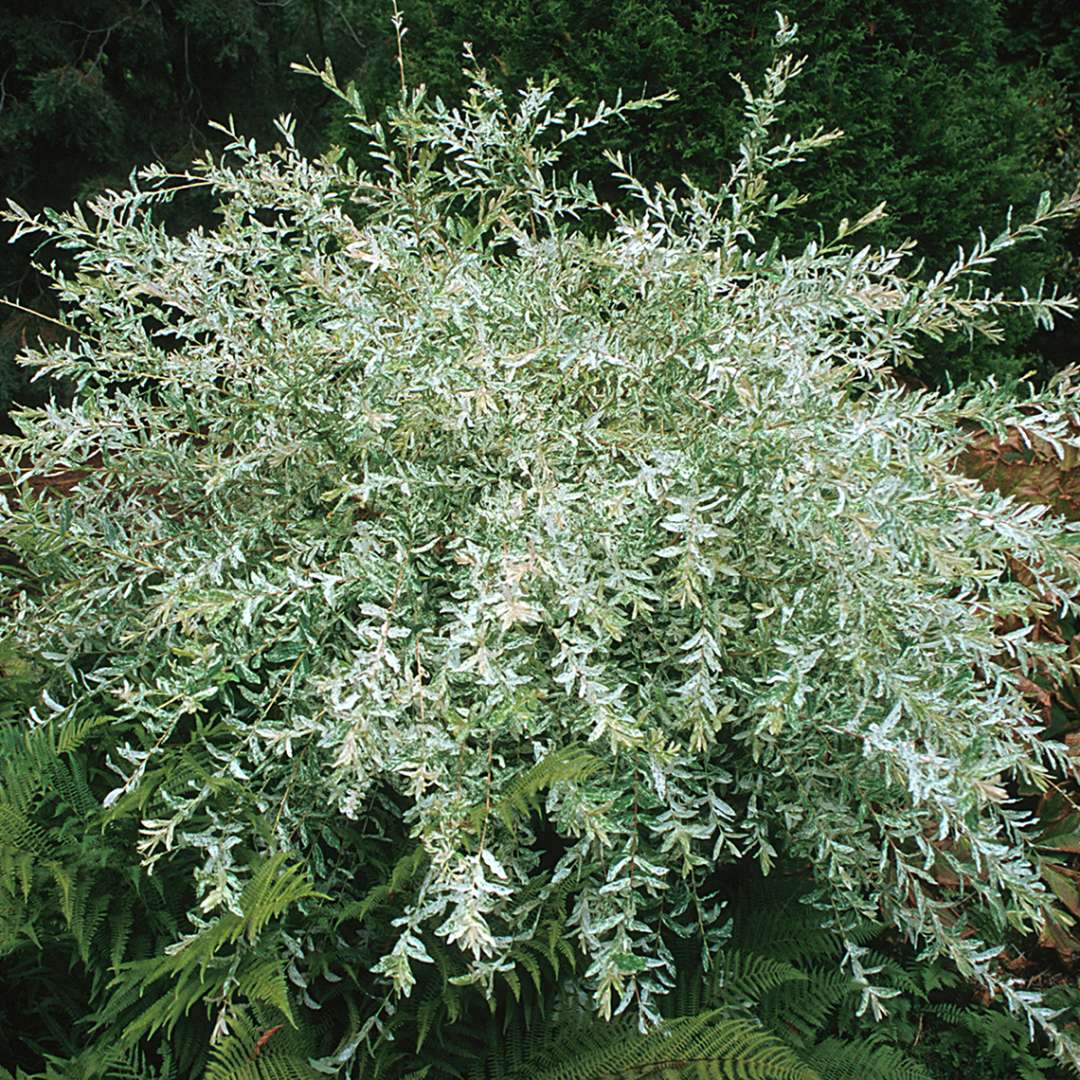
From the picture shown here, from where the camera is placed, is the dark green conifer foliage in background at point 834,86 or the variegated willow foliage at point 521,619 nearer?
the variegated willow foliage at point 521,619

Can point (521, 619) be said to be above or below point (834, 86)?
above

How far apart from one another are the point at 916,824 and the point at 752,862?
430mm

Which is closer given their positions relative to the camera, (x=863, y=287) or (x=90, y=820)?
(x=90, y=820)

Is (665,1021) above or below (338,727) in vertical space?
below

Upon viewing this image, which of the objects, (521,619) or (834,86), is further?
(834,86)

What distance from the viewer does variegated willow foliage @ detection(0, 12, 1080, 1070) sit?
1.66 m

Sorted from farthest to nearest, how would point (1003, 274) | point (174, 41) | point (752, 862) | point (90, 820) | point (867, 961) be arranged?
point (174, 41), point (1003, 274), point (752, 862), point (867, 961), point (90, 820)

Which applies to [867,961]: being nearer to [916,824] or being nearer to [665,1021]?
[916,824]

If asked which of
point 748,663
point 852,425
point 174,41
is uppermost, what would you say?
point 174,41

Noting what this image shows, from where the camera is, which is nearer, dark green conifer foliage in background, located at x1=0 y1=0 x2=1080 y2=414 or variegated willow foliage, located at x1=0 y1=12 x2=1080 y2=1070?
variegated willow foliage, located at x1=0 y1=12 x2=1080 y2=1070

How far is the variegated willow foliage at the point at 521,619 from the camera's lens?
166cm

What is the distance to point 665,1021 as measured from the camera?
1.69m

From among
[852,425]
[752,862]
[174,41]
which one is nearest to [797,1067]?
[752,862]

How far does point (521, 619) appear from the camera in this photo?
1.53 metres
